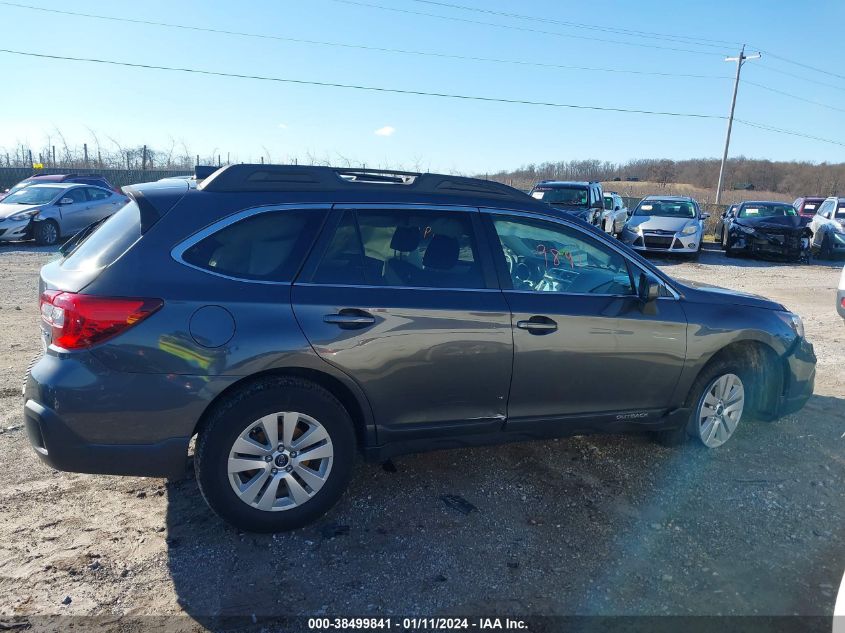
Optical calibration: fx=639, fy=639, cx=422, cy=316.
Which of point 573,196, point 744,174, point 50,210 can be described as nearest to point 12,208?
point 50,210

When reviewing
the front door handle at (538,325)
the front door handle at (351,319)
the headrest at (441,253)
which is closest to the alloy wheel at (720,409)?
the front door handle at (538,325)

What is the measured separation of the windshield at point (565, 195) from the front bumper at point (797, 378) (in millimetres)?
11965

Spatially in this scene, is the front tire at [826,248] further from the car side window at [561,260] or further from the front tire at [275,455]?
the front tire at [275,455]

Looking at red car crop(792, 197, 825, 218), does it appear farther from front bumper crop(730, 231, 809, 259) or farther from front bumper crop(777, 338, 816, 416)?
front bumper crop(777, 338, 816, 416)

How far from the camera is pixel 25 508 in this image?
3555 millimetres

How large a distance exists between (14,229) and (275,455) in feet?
49.7

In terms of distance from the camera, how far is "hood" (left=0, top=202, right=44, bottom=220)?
50.2ft

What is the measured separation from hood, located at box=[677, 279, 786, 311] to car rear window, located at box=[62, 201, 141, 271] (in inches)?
133

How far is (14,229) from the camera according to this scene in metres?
15.2

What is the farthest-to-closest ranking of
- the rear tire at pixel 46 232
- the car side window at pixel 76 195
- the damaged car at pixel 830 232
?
the damaged car at pixel 830 232 → the car side window at pixel 76 195 → the rear tire at pixel 46 232

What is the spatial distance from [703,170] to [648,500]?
328 feet

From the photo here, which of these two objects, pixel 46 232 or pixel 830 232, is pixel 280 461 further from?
pixel 830 232

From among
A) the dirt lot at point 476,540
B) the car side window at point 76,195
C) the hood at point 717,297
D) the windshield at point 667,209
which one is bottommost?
the dirt lot at point 476,540

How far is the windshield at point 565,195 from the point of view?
16422 millimetres
